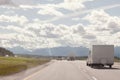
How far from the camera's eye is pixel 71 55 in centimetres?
18025

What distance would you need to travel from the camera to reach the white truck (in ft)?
187

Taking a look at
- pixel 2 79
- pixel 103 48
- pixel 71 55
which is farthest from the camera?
pixel 71 55

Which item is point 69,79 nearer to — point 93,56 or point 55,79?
point 55,79

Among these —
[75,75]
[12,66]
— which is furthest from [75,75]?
[12,66]

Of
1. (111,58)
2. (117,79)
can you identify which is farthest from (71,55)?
(117,79)

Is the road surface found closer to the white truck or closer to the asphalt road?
the asphalt road

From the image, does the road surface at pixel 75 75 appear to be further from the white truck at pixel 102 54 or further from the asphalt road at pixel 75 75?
the white truck at pixel 102 54

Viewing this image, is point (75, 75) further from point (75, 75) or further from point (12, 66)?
point (12, 66)

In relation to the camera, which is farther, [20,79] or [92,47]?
[92,47]

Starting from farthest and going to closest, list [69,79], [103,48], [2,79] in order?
[103,48] < [69,79] < [2,79]

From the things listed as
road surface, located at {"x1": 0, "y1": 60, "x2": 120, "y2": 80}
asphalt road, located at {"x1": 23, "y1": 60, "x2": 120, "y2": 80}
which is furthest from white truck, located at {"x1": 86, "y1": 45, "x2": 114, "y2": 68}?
road surface, located at {"x1": 0, "y1": 60, "x2": 120, "y2": 80}

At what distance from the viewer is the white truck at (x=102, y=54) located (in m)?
57.0

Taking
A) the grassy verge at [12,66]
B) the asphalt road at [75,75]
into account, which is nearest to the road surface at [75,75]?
the asphalt road at [75,75]

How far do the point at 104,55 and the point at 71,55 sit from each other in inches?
4828
